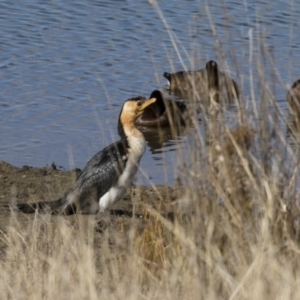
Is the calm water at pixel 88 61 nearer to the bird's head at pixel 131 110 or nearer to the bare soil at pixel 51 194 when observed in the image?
the bare soil at pixel 51 194

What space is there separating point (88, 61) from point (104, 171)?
639 cm

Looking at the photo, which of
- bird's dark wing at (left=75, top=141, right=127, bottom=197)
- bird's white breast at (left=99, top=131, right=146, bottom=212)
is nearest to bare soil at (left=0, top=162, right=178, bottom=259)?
bird's white breast at (left=99, top=131, right=146, bottom=212)

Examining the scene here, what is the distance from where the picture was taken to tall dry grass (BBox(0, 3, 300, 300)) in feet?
16.5

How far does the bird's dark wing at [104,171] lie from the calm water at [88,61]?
1262mm

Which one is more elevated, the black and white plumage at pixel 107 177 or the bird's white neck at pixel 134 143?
the bird's white neck at pixel 134 143

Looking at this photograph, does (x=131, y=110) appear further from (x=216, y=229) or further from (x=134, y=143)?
(x=216, y=229)

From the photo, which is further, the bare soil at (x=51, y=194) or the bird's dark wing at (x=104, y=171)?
the bird's dark wing at (x=104, y=171)

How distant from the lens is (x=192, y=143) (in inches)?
211

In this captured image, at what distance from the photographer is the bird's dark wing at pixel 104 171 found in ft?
27.8

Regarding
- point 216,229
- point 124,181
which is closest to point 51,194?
point 124,181

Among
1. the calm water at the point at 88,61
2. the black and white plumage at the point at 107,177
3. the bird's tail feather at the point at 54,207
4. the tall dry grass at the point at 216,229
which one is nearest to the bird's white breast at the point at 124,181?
the black and white plumage at the point at 107,177

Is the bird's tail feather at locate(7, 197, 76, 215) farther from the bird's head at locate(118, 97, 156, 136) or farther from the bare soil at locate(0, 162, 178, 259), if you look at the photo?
the bird's head at locate(118, 97, 156, 136)

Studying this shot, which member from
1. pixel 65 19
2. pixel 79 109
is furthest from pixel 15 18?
pixel 79 109

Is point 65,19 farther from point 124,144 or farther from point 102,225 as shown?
point 102,225
